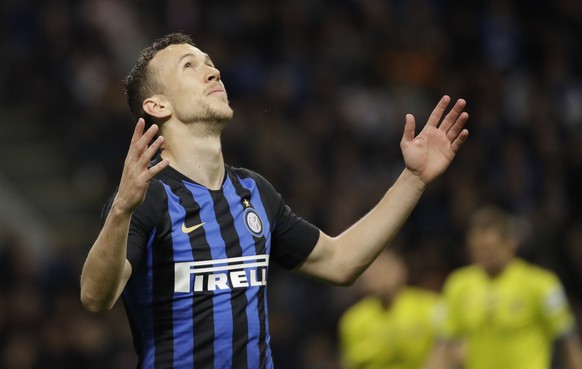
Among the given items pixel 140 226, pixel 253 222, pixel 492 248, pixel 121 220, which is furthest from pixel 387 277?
pixel 121 220

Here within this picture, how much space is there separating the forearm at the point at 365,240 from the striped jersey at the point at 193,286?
0.36m

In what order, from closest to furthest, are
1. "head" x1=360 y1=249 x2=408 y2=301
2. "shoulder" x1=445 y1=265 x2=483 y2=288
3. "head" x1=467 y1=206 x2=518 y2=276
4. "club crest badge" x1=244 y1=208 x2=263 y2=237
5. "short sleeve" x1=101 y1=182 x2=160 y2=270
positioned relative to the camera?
"short sleeve" x1=101 y1=182 x2=160 y2=270 → "club crest badge" x1=244 y1=208 x2=263 y2=237 → "head" x1=467 y1=206 x2=518 y2=276 → "shoulder" x1=445 y1=265 x2=483 y2=288 → "head" x1=360 y1=249 x2=408 y2=301

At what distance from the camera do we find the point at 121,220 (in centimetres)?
328

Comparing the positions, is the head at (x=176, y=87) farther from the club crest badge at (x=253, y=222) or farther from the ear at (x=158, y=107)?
the club crest badge at (x=253, y=222)

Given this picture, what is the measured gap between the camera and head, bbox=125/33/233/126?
3904 millimetres

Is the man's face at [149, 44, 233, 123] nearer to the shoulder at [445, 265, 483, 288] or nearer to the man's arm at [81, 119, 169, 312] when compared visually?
the man's arm at [81, 119, 169, 312]

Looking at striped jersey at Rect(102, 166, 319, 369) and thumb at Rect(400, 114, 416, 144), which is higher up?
thumb at Rect(400, 114, 416, 144)

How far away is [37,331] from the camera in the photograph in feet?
34.1

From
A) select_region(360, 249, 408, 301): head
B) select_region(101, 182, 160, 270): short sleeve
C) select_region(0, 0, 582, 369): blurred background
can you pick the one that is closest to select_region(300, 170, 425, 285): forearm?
select_region(101, 182, 160, 270): short sleeve

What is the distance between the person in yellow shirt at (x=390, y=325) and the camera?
8.04 meters

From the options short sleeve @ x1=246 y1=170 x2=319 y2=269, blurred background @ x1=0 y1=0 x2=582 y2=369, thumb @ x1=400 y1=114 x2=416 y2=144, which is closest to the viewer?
thumb @ x1=400 y1=114 x2=416 y2=144

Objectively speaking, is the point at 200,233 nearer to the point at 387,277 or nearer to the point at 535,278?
the point at 535,278

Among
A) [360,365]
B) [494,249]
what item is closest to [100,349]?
[360,365]

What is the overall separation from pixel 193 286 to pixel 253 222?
35 centimetres
